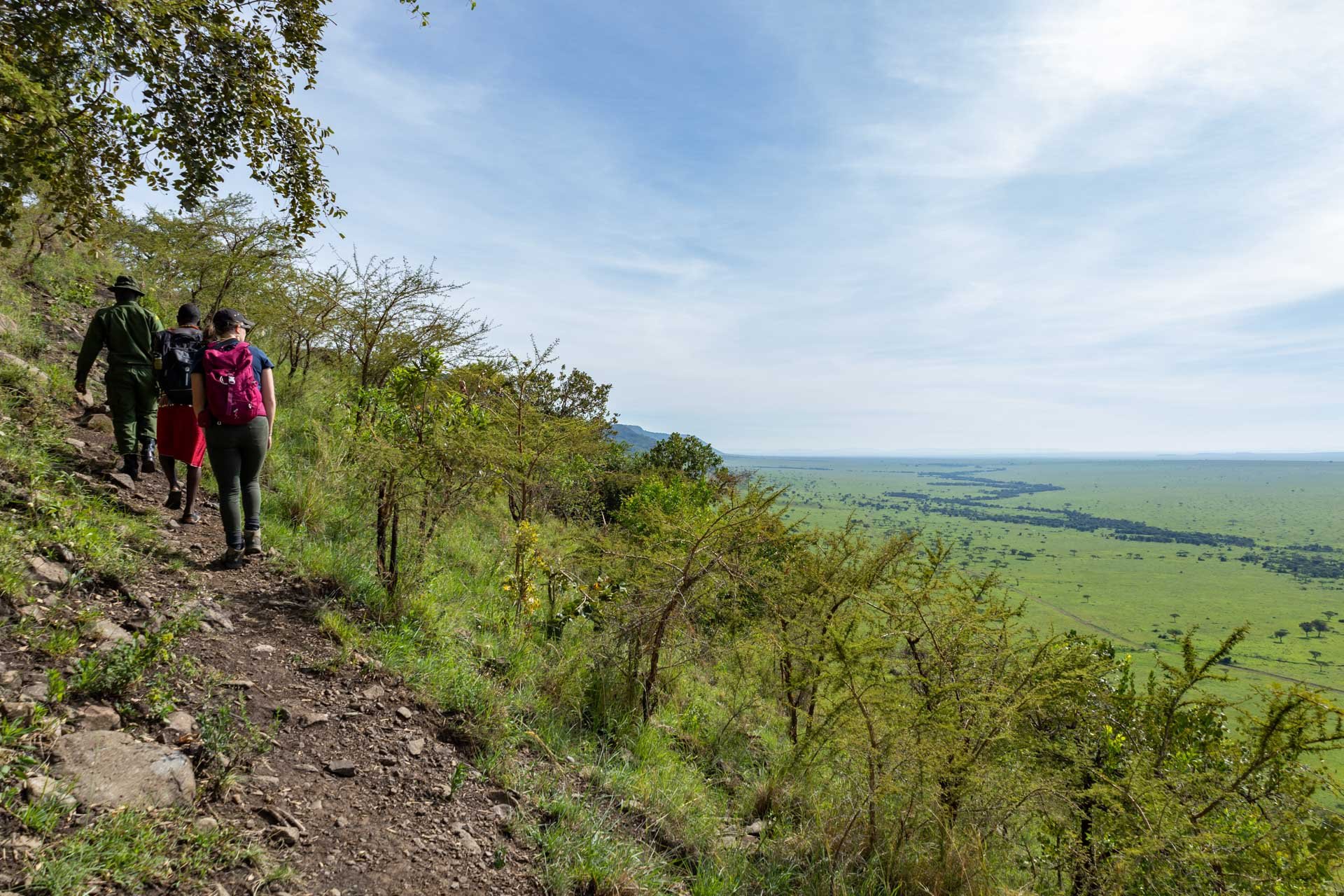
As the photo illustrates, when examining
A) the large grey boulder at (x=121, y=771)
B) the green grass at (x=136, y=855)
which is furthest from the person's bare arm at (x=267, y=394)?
the green grass at (x=136, y=855)

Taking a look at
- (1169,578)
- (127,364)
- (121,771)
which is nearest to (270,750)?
(121,771)

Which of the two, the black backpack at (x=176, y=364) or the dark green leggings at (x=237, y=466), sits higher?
the black backpack at (x=176, y=364)

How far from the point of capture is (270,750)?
123 inches

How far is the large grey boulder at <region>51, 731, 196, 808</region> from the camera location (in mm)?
2355

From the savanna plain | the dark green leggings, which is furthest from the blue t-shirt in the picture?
→ the savanna plain

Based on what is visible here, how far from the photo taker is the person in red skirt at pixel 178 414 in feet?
17.7

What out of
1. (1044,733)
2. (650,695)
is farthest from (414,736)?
(1044,733)

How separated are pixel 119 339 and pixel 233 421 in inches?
92.4

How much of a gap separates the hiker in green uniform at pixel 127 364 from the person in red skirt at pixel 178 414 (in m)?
0.29

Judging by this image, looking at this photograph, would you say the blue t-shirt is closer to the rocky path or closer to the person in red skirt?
the person in red skirt

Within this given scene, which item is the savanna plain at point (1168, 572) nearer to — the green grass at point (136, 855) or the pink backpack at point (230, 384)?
the pink backpack at point (230, 384)

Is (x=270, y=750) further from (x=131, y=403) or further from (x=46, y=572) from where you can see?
(x=131, y=403)

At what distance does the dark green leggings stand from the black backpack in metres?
1.34

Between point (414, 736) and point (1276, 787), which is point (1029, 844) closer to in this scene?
point (1276, 787)
